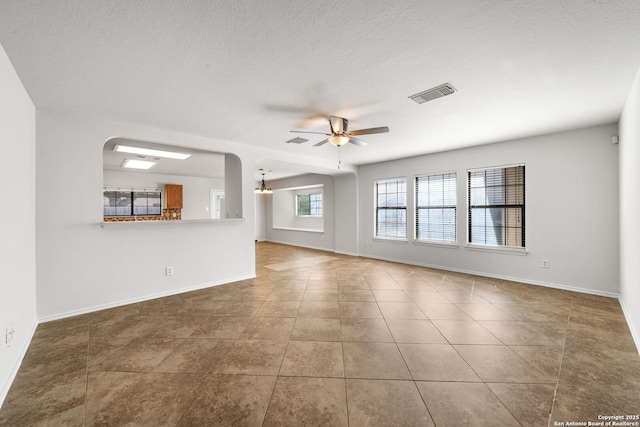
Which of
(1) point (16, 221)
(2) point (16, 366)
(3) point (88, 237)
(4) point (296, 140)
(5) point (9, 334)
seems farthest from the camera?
(4) point (296, 140)

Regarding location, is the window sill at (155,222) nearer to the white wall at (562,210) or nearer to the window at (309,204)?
the white wall at (562,210)

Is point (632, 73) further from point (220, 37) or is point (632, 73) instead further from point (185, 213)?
point (185, 213)

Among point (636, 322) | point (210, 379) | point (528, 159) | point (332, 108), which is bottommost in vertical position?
point (210, 379)

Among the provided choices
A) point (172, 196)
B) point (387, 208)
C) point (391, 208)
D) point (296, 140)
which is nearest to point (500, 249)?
point (391, 208)

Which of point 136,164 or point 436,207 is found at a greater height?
point 136,164

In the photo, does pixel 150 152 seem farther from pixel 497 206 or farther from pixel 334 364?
pixel 497 206

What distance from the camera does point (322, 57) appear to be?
2102 mm

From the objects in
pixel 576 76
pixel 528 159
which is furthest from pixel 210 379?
pixel 528 159

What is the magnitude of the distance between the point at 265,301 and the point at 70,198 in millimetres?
2708

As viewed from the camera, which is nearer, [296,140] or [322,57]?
[322,57]

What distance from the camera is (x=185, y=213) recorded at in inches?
337

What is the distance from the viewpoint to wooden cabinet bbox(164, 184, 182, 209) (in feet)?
26.4

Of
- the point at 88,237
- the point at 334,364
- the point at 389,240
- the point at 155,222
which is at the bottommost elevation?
the point at 334,364

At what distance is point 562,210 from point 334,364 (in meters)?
4.39
